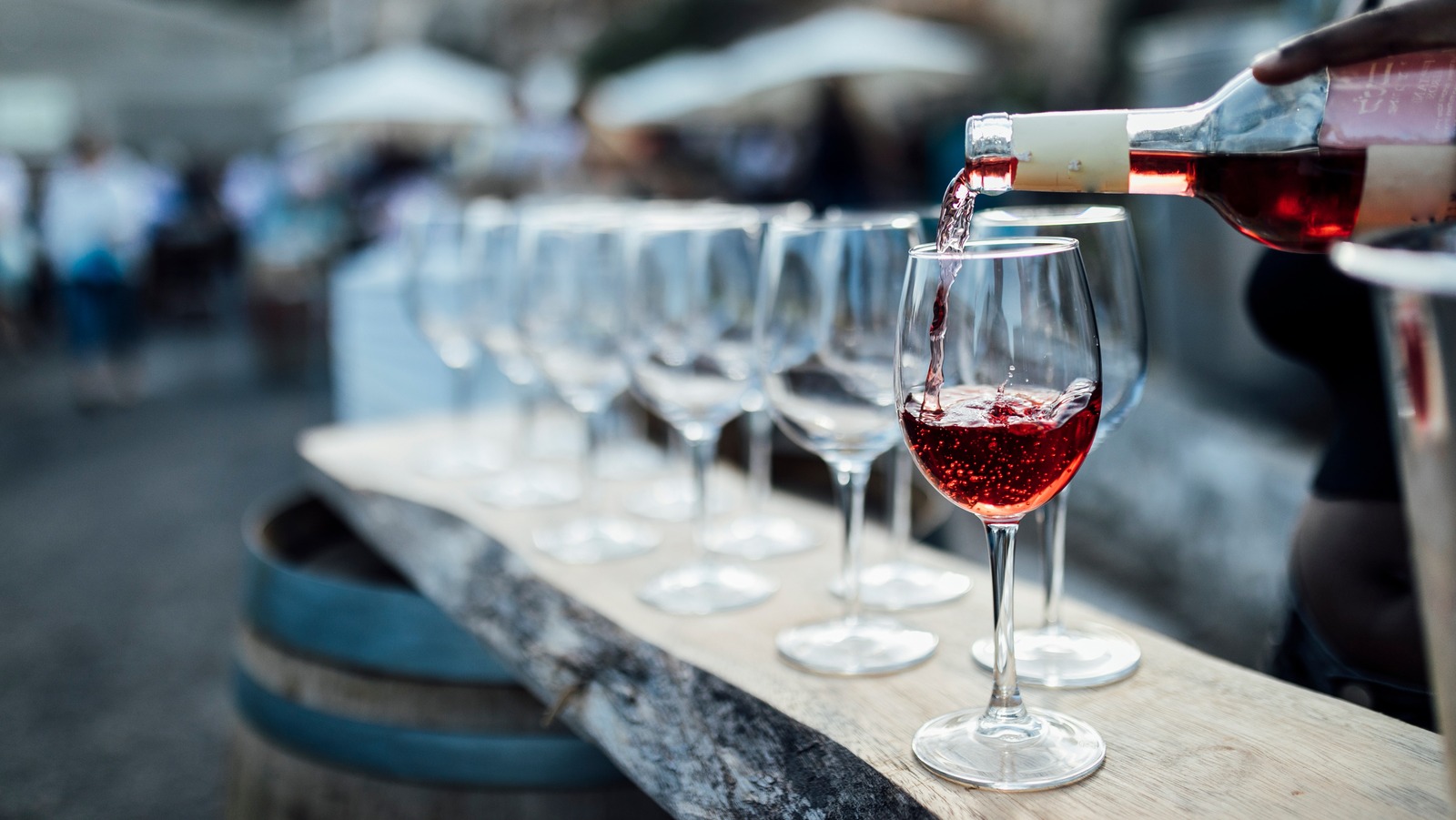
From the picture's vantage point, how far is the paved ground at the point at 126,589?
2.87 m

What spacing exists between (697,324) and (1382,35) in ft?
2.08

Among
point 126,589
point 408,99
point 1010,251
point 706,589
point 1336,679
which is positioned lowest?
point 126,589

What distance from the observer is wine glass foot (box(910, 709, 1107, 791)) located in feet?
2.49

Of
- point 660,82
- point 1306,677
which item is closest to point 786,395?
point 1306,677

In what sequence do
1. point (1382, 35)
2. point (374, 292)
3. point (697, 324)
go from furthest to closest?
1. point (374, 292)
2. point (697, 324)
3. point (1382, 35)

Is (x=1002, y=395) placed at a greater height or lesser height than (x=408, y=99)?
lesser

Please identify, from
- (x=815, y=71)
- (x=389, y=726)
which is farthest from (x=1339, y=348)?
(x=815, y=71)

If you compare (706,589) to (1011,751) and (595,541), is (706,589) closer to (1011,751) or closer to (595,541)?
(595,541)

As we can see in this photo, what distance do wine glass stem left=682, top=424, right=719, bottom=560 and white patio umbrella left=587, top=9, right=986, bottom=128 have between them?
6.87 m

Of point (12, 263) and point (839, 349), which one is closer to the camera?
point (839, 349)

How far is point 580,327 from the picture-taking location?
4.37ft

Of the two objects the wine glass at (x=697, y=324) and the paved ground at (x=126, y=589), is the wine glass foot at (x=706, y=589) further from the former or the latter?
the paved ground at (x=126, y=589)

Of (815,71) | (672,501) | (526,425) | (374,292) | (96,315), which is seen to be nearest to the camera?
(672,501)

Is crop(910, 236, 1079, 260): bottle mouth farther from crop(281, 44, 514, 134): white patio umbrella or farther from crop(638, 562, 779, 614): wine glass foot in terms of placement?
crop(281, 44, 514, 134): white patio umbrella
